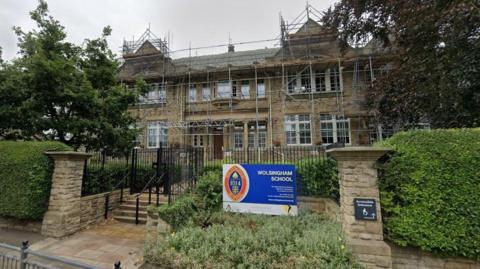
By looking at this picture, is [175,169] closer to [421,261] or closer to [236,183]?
[236,183]

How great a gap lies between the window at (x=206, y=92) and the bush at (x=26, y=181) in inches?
445

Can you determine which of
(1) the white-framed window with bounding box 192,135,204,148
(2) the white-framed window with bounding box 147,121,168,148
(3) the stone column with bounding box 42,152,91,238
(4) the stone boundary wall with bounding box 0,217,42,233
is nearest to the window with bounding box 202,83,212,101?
(1) the white-framed window with bounding box 192,135,204,148

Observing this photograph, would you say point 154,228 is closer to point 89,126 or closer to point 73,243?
point 73,243

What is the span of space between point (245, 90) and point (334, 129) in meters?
6.81

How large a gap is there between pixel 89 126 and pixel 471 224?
31.4 feet

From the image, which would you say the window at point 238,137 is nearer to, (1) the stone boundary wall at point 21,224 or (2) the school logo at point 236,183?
(2) the school logo at point 236,183

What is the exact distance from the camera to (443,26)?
635cm

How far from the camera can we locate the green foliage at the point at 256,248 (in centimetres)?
379

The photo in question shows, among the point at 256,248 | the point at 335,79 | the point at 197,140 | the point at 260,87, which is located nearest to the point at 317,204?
the point at 256,248

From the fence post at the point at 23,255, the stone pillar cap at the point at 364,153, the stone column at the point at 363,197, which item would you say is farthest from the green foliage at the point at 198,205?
the stone pillar cap at the point at 364,153

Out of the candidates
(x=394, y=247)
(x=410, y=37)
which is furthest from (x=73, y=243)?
(x=410, y=37)

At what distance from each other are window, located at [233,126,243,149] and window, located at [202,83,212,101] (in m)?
3.22

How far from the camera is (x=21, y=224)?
6.15 meters

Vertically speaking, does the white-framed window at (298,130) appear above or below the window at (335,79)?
below
